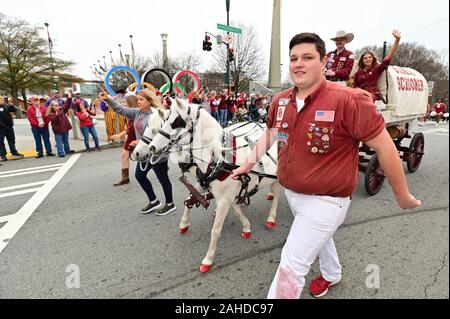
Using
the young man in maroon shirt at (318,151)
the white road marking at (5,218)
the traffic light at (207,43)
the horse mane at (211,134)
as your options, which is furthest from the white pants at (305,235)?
the traffic light at (207,43)

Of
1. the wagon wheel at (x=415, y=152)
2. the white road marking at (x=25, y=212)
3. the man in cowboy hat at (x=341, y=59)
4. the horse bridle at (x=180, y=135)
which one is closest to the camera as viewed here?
the horse bridle at (x=180, y=135)

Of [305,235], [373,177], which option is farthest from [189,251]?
[373,177]

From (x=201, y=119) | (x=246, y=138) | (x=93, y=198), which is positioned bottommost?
(x=93, y=198)

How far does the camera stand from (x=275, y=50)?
15.9 meters

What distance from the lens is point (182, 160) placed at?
9.71 feet

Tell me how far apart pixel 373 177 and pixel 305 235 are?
356 centimetres

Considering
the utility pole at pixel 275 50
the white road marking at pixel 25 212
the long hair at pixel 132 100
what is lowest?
the white road marking at pixel 25 212

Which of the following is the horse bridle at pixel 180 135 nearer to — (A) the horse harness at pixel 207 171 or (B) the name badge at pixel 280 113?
(A) the horse harness at pixel 207 171

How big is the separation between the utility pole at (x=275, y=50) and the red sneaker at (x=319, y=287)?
1536cm

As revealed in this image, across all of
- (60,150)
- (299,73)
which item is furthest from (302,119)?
(60,150)

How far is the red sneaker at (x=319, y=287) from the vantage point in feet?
7.50

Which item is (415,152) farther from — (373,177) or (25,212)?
(25,212)
